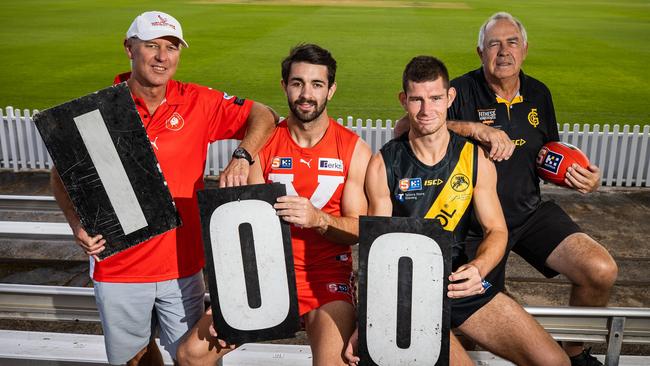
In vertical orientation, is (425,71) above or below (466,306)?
above

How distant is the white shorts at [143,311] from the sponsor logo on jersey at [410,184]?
1.31 meters

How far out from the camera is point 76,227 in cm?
324

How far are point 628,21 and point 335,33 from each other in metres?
18.7

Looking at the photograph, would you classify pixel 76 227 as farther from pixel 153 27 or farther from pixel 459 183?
pixel 459 183

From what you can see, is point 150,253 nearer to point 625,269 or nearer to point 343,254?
point 343,254

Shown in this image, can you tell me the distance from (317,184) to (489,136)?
1.02 metres

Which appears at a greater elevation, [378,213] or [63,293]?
[378,213]

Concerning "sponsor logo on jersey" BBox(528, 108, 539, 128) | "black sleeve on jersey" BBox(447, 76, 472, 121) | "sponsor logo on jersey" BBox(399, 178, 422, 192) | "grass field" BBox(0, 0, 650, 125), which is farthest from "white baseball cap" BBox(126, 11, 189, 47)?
"grass field" BBox(0, 0, 650, 125)

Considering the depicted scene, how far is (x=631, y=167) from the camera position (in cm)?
1124

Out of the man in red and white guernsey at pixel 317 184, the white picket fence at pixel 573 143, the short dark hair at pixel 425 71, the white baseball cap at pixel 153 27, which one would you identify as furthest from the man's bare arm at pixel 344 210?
the white picket fence at pixel 573 143

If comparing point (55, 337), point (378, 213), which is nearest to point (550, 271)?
point (378, 213)

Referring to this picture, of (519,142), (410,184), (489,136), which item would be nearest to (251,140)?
(410,184)

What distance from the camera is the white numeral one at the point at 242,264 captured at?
3035mm

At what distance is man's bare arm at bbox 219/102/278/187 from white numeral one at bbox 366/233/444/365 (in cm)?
82
